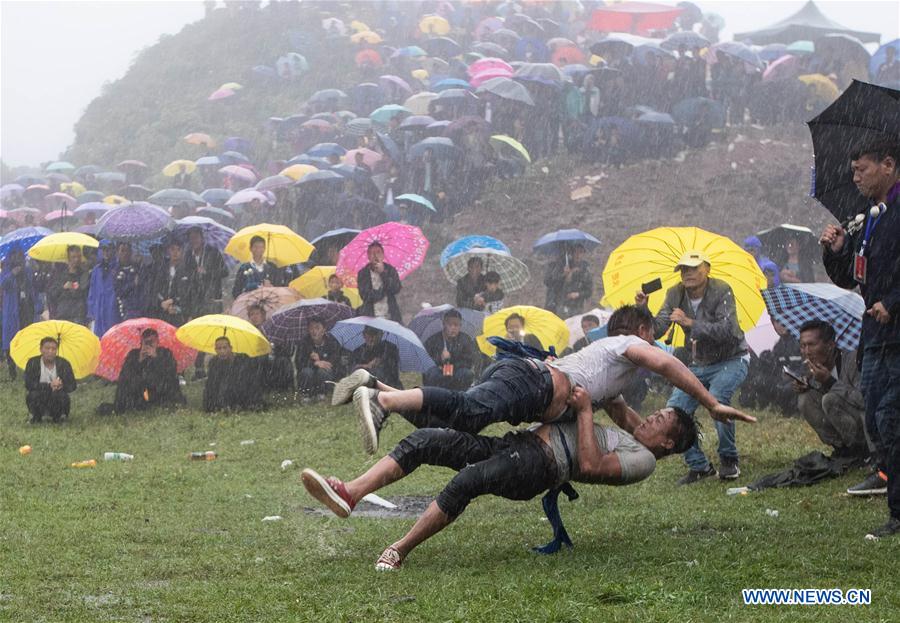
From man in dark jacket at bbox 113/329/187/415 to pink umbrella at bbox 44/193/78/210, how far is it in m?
11.0

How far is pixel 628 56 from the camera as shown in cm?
2792

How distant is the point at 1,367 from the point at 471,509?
37.5 feet

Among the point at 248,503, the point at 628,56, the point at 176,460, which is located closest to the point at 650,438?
the point at 248,503

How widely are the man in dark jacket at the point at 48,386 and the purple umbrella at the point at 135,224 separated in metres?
2.72

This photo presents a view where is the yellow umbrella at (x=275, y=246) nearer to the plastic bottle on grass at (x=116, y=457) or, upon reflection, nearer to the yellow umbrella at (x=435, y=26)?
A: the plastic bottle on grass at (x=116, y=457)

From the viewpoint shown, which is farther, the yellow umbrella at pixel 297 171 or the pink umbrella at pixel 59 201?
the pink umbrella at pixel 59 201

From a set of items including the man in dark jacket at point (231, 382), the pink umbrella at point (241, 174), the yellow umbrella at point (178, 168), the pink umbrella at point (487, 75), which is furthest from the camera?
the yellow umbrella at point (178, 168)

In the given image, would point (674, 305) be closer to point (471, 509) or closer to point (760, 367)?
point (471, 509)

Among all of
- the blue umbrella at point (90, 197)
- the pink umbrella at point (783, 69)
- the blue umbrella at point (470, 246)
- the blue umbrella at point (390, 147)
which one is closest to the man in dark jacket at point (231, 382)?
the blue umbrella at point (470, 246)

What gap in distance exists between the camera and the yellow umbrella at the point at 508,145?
2386 cm

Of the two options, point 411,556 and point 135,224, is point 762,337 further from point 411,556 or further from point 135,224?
point 135,224

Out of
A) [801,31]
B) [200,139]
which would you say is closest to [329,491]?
[200,139]

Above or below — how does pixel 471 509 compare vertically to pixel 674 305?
below

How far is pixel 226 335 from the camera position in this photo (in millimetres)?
14508
